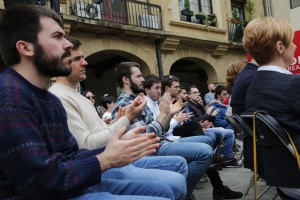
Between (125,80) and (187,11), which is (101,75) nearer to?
(187,11)

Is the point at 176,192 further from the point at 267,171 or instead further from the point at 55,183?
the point at 55,183

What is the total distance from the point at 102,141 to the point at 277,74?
1.15 metres

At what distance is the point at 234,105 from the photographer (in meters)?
3.39

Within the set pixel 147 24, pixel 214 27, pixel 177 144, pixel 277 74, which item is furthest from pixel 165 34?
pixel 277 74

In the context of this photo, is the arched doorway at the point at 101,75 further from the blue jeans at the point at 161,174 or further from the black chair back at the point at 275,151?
the black chair back at the point at 275,151

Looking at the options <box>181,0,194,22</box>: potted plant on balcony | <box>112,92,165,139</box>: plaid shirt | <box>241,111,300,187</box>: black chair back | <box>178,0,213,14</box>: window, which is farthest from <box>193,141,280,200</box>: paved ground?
<box>178,0,213,14</box>: window

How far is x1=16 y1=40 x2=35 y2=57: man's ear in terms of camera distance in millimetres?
1677

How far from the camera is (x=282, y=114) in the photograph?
2160mm

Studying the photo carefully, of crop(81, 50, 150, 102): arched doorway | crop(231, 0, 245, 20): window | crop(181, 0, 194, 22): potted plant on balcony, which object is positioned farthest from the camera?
crop(231, 0, 245, 20): window

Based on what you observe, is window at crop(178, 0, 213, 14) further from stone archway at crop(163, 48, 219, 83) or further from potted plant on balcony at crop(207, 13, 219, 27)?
stone archway at crop(163, 48, 219, 83)

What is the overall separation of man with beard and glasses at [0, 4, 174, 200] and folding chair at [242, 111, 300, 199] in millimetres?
792

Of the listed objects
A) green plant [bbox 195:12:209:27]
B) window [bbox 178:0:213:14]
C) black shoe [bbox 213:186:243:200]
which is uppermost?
window [bbox 178:0:213:14]

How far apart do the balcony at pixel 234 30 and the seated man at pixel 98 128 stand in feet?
42.1

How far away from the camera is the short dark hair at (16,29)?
66.4 inches
